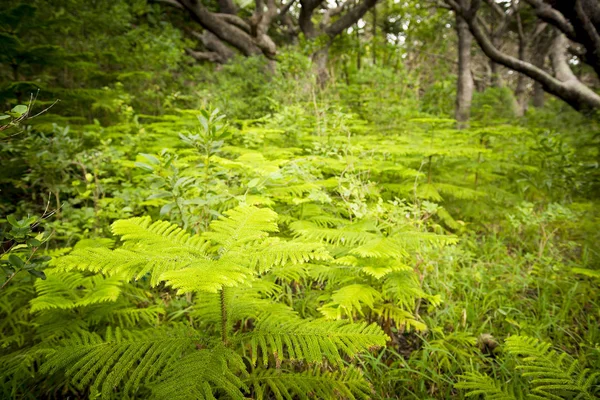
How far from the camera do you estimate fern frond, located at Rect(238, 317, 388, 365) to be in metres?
0.97

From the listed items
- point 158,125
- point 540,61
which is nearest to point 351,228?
point 158,125

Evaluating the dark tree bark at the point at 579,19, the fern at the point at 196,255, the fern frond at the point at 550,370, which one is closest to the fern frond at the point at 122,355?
the fern at the point at 196,255

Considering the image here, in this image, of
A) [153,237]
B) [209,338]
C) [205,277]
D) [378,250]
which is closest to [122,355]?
[209,338]

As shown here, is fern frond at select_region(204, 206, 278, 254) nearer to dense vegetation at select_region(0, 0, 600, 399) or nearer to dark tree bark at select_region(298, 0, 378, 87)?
dense vegetation at select_region(0, 0, 600, 399)

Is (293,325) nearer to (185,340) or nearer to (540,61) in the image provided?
(185,340)

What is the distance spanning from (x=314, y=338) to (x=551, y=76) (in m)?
6.04

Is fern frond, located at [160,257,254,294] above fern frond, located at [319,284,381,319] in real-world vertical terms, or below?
above

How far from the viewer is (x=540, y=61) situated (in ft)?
40.4

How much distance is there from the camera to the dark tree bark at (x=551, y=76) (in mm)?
4355

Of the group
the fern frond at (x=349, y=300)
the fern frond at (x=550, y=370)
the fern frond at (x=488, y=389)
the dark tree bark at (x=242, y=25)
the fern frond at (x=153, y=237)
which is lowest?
the fern frond at (x=488, y=389)

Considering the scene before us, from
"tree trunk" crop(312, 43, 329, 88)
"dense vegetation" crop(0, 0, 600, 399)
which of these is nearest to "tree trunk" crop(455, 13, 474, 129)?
"dense vegetation" crop(0, 0, 600, 399)

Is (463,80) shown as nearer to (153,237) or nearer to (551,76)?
(551,76)

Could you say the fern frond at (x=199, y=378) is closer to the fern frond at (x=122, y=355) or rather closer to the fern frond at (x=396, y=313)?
the fern frond at (x=122, y=355)

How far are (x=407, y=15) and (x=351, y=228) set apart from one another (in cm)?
1067
